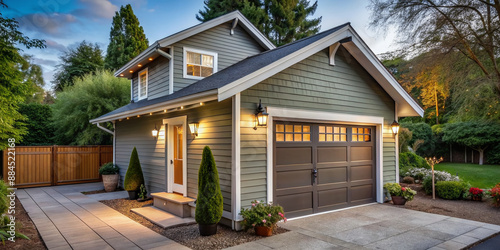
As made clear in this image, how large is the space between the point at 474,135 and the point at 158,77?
19.8 m

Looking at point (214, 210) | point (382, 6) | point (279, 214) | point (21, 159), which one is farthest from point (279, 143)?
point (21, 159)

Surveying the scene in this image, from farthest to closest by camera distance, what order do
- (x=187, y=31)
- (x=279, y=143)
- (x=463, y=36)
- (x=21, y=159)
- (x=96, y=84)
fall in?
1. (x=96, y=84)
2. (x=21, y=159)
3. (x=463, y=36)
4. (x=187, y=31)
5. (x=279, y=143)

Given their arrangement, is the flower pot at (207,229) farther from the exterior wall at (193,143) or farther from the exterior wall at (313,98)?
the exterior wall at (313,98)

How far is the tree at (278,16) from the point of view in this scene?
22.7m

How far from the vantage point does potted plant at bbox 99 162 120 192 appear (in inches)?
404

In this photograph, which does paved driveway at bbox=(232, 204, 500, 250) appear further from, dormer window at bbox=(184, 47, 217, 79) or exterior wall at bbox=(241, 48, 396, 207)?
dormer window at bbox=(184, 47, 217, 79)

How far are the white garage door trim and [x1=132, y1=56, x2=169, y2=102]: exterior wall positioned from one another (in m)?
4.19

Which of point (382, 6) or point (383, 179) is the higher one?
point (382, 6)

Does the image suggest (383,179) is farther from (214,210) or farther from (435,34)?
(435,34)

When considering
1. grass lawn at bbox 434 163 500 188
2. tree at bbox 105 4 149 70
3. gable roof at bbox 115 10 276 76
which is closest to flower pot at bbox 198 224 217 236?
gable roof at bbox 115 10 276 76

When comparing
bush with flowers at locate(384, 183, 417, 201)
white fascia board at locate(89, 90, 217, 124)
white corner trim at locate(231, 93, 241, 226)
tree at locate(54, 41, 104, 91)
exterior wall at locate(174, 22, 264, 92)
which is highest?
tree at locate(54, 41, 104, 91)

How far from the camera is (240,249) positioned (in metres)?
4.64

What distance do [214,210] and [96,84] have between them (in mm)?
12970

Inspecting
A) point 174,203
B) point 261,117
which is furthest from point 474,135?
point 174,203
